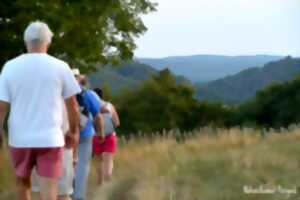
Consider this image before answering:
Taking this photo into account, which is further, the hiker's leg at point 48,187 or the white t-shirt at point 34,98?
the hiker's leg at point 48,187

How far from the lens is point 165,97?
62375mm

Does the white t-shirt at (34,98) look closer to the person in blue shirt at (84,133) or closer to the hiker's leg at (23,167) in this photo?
the hiker's leg at (23,167)

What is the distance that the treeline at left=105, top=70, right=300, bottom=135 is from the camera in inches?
2190

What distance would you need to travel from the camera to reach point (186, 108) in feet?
198

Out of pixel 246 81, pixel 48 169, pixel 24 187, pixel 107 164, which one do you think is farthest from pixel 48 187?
pixel 246 81

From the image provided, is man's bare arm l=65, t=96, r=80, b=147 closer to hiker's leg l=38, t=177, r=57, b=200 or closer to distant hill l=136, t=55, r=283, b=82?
hiker's leg l=38, t=177, r=57, b=200

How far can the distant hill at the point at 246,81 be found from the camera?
87438 mm

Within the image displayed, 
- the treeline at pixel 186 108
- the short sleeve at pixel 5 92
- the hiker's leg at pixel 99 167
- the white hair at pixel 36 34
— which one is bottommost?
the treeline at pixel 186 108

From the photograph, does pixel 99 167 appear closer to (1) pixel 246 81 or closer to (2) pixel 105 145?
(2) pixel 105 145

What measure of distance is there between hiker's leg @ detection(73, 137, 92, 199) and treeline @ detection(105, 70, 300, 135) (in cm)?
4393

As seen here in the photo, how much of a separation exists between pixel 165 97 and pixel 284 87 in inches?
370

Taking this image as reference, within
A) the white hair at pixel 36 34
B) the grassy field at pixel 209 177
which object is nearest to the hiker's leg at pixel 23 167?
the white hair at pixel 36 34

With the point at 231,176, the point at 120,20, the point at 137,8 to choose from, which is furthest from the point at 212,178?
the point at 137,8

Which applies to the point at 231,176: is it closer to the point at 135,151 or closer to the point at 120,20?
the point at 135,151
